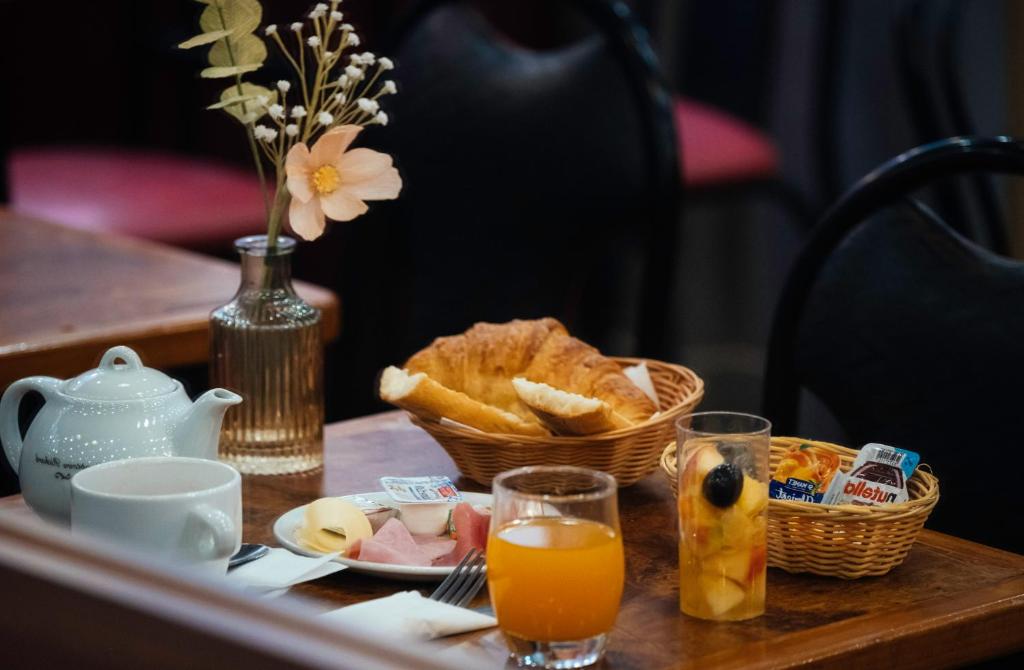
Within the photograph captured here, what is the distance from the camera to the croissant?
4.13 feet

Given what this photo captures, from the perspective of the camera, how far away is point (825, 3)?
394cm

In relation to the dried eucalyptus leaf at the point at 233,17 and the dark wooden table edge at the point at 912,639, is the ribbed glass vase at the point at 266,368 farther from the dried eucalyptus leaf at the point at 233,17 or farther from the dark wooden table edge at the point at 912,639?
the dark wooden table edge at the point at 912,639

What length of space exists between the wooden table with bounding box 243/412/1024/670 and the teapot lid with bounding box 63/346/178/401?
0.13 m

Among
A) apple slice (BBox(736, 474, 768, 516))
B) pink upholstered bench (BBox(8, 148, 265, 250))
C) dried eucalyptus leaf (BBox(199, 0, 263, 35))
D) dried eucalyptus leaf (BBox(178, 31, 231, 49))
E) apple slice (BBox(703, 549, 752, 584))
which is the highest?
dried eucalyptus leaf (BBox(199, 0, 263, 35))

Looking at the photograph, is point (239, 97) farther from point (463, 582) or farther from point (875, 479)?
point (875, 479)

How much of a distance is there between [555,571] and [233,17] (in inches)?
22.0

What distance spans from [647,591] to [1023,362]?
51 centimetres

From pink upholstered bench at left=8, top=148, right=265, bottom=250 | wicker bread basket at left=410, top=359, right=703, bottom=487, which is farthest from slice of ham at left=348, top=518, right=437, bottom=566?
pink upholstered bench at left=8, top=148, right=265, bottom=250

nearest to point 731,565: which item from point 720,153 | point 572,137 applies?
point 572,137

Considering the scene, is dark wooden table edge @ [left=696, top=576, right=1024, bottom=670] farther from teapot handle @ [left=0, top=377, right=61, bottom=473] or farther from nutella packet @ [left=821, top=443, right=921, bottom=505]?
teapot handle @ [left=0, top=377, right=61, bottom=473]

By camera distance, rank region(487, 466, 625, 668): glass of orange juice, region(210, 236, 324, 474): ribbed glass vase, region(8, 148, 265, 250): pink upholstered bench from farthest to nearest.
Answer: region(8, 148, 265, 250): pink upholstered bench → region(210, 236, 324, 474): ribbed glass vase → region(487, 466, 625, 668): glass of orange juice

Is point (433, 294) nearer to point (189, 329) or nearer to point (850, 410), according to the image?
point (189, 329)

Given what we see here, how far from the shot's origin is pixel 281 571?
40.1 inches

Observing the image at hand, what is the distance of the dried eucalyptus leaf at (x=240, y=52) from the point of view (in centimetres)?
120
